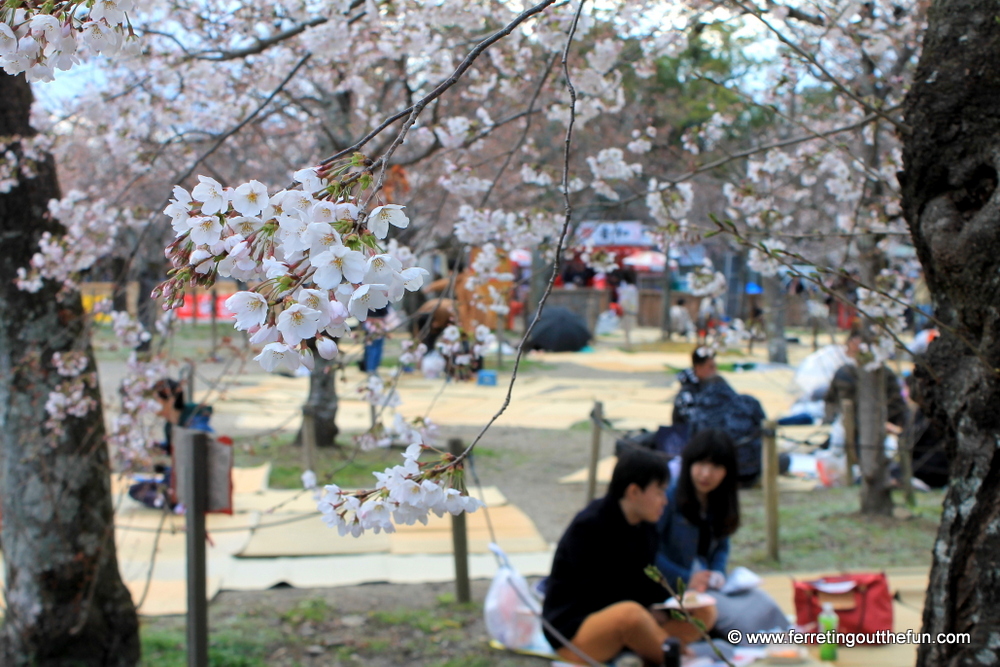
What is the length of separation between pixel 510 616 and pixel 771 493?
2100mm

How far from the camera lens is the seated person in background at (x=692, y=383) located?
6.33m

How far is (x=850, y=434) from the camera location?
264 inches

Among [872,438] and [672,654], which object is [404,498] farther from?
[872,438]

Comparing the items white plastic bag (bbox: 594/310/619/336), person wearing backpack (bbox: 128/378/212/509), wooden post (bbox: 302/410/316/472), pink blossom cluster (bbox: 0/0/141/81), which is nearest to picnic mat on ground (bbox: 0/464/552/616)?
person wearing backpack (bbox: 128/378/212/509)

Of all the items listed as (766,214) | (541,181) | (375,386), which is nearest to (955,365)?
(766,214)

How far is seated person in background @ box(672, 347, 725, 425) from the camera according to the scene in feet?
20.8

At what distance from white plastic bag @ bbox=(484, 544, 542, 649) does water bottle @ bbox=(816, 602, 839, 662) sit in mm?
1226

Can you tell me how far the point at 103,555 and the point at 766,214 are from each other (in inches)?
118

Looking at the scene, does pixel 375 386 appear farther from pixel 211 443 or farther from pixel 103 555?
pixel 103 555

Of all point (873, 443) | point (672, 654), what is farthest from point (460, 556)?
point (873, 443)

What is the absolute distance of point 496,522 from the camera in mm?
5910

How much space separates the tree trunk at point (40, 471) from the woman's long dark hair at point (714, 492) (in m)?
2.53

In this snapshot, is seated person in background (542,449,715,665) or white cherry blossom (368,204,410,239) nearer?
white cherry blossom (368,204,410,239)

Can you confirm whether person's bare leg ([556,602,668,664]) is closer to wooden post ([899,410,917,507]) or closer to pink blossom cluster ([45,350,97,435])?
pink blossom cluster ([45,350,97,435])
